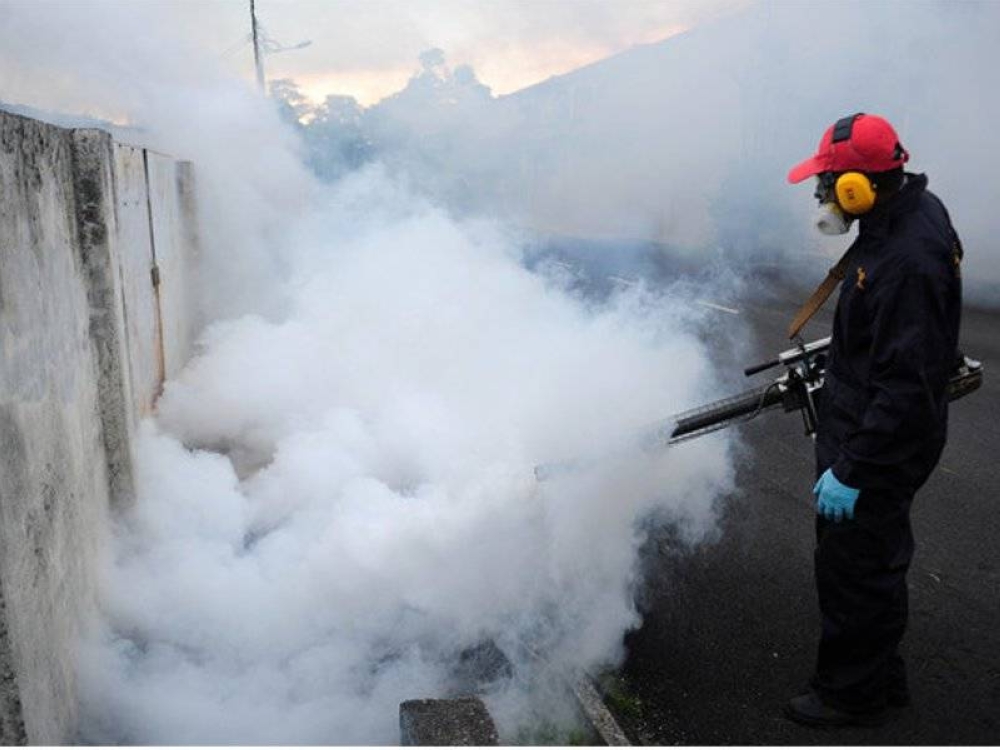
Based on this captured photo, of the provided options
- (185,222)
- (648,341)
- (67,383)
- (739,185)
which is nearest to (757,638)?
(648,341)

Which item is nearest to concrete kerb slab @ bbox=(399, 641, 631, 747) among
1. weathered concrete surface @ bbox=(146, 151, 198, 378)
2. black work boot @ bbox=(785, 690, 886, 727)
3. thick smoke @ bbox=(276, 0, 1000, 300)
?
black work boot @ bbox=(785, 690, 886, 727)

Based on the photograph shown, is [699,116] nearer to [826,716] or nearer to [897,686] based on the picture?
[897,686]

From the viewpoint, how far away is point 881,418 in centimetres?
233

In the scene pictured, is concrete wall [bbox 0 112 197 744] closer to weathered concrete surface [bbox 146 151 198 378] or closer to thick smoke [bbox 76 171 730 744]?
thick smoke [bbox 76 171 730 744]

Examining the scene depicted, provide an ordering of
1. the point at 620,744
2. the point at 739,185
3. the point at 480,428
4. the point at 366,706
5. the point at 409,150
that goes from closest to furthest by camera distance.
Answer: the point at 620,744
the point at 366,706
the point at 480,428
the point at 409,150
the point at 739,185

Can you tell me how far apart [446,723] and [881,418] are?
1.62m

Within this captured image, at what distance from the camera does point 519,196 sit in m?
9.88

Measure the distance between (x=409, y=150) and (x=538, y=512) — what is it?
7.44 meters

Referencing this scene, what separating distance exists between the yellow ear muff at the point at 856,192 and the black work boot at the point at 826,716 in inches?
68.1

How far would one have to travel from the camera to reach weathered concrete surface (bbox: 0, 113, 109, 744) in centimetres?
189

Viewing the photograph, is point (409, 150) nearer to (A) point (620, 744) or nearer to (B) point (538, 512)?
(B) point (538, 512)

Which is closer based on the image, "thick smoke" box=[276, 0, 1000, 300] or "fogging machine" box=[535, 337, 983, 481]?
"fogging machine" box=[535, 337, 983, 481]

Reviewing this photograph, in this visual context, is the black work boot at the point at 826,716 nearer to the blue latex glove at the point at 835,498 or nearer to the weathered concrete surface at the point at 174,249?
the blue latex glove at the point at 835,498

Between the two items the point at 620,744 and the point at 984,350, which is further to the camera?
the point at 984,350
